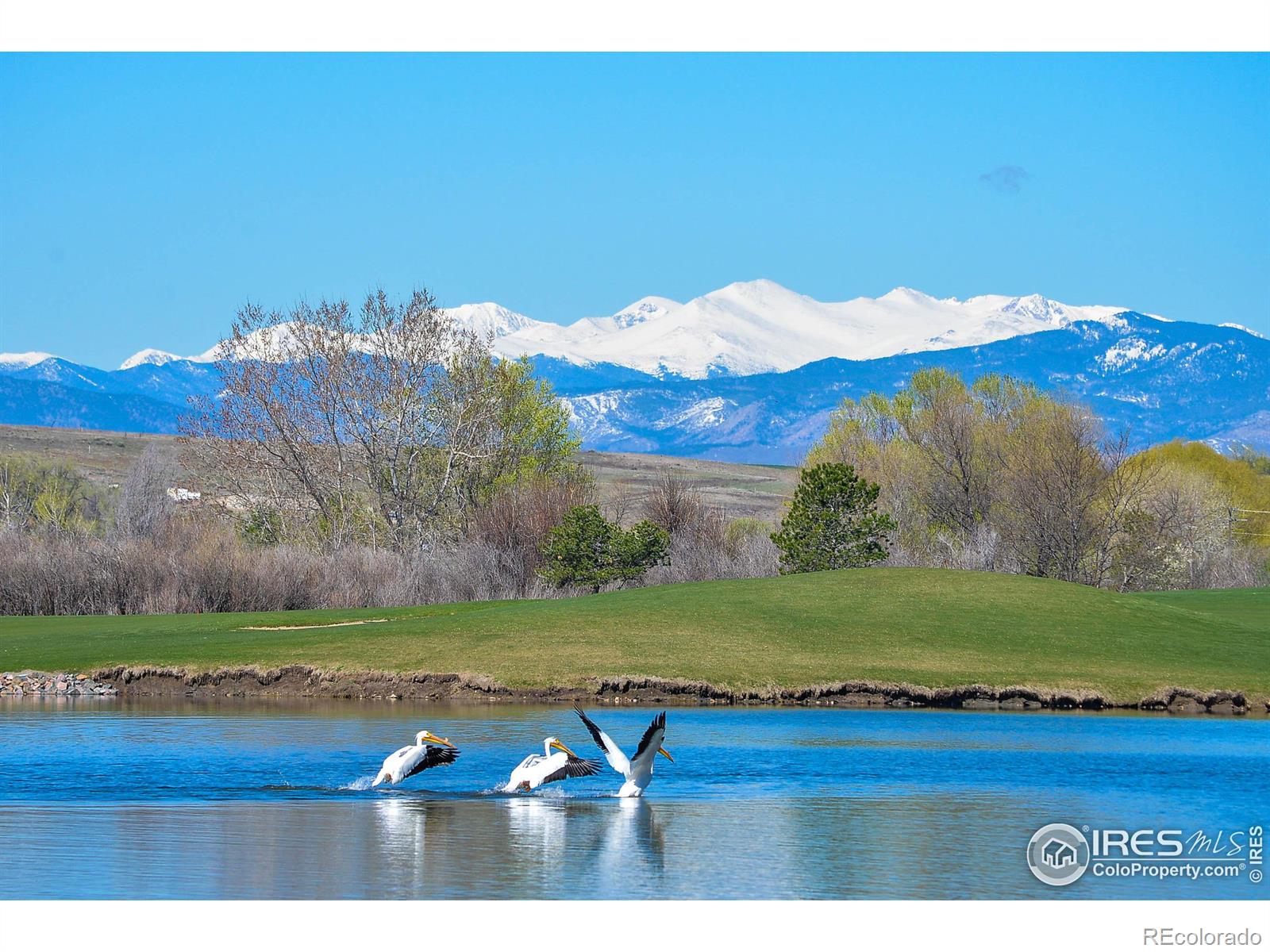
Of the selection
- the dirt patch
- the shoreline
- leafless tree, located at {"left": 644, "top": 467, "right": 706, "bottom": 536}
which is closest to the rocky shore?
the shoreline

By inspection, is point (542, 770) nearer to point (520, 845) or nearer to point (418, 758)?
point (418, 758)

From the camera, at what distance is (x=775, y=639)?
31391 millimetres

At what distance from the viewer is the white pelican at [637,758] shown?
16.1 meters

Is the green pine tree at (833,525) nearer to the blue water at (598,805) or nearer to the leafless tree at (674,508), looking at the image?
the leafless tree at (674,508)

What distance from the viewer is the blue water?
12.6 meters

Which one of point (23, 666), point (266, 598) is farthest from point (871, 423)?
point (23, 666)

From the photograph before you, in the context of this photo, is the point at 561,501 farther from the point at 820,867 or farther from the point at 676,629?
the point at 820,867

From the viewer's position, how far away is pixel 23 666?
98.3 feet

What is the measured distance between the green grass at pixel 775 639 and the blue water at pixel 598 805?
12.4 feet

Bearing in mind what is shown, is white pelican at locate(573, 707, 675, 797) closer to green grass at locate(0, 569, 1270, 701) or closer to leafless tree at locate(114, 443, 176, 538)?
green grass at locate(0, 569, 1270, 701)

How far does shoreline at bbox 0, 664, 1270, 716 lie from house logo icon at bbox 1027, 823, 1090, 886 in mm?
12236

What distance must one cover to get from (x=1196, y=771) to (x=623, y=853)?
340 inches

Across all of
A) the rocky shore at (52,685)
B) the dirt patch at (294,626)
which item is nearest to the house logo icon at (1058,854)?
the rocky shore at (52,685)

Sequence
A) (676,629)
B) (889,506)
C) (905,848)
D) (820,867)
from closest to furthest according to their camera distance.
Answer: (820,867)
(905,848)
(676,629)
(889,506)
